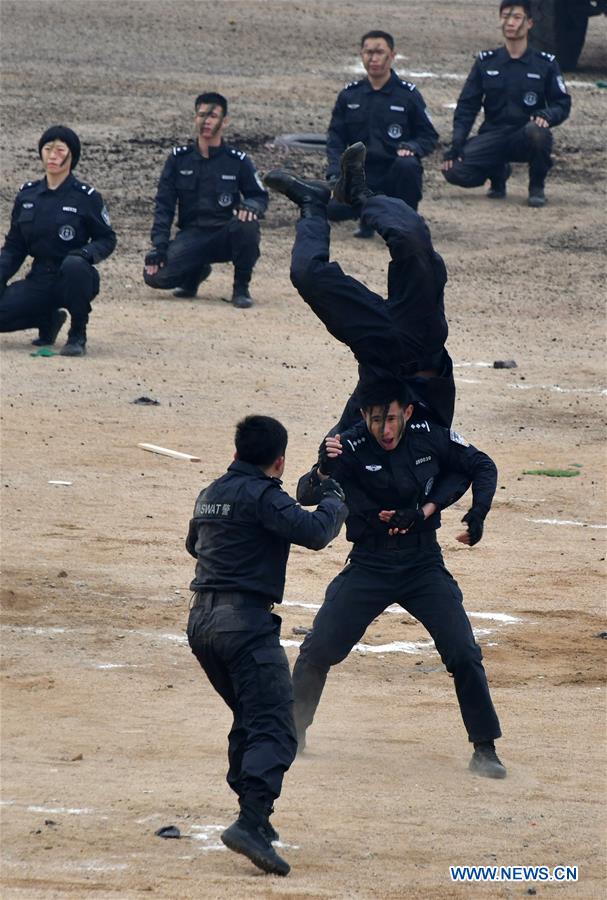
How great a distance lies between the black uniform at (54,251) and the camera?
14617mm

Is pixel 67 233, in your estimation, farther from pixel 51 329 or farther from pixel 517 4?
pixel 517 4

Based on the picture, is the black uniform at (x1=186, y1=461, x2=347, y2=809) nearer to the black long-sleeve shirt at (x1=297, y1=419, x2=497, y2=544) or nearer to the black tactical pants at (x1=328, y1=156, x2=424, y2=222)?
the black long-sleeve shirt at (x1=297, y1=419, x2=497, y2=544)

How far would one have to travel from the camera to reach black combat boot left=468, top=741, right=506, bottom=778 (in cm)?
721

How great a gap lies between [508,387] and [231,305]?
3422 mm

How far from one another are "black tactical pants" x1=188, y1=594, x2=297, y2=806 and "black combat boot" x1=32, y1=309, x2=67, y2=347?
347 inches

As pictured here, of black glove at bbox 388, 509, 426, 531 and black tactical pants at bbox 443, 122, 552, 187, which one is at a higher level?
black glove at bbox 388, 509, 426, 531

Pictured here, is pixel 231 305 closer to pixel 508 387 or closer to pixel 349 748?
pixel 508 387

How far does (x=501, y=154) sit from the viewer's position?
1939cm

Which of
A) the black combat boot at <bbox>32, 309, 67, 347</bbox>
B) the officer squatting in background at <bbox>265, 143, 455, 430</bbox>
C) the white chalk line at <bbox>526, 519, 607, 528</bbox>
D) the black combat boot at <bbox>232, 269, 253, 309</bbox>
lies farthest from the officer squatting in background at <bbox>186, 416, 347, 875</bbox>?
the black combat boot at <bbox>232, 269, 253, 309</bbox>

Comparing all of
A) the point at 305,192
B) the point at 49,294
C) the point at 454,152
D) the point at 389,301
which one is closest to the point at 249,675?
the point at 389,301

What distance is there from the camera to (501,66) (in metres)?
19.1

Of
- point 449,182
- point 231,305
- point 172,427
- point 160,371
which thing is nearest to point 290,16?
point 449,182

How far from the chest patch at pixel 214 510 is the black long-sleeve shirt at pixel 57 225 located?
8.33 m

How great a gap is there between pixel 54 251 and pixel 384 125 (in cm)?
466
